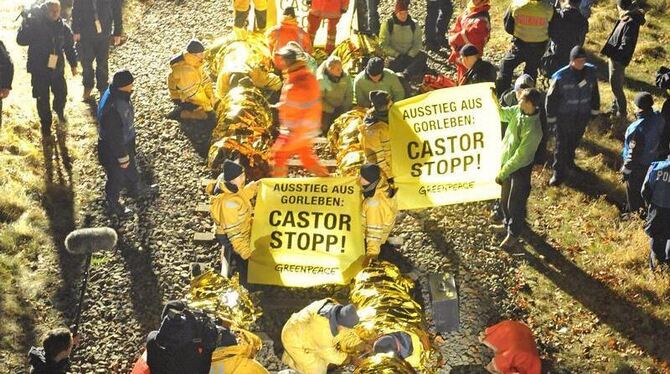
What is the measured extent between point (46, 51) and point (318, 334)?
7792mm

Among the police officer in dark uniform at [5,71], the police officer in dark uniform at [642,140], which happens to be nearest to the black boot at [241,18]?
the police officer in dark uniform at [5,71]

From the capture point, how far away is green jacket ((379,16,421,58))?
1475 cm

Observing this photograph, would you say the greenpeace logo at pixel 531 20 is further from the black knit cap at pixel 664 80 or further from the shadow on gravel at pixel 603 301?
the shadow on gravel at pixel 603 301

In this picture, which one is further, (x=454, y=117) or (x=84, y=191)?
(x=84, y=191)

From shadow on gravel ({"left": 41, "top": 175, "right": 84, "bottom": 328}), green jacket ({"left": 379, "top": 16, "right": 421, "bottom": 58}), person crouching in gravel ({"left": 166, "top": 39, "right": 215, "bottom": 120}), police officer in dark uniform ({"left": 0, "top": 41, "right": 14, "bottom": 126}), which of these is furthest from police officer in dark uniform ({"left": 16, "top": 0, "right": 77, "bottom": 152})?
green jacket ({"left": 379, "top": 16, "right": 421, "bottom": 58})

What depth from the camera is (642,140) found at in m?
11.2

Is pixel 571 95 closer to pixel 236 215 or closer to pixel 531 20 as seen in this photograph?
pixel 531 20

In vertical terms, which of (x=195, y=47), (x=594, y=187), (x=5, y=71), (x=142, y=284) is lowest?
(x=142, y=284)

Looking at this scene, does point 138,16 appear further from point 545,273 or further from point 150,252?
point 545,273

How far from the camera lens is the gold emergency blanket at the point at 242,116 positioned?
12.1 meters

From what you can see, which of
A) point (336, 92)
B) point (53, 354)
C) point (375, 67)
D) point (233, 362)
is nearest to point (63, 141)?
point (336, 92)

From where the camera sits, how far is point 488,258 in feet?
36.3

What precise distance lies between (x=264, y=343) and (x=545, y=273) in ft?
12.9

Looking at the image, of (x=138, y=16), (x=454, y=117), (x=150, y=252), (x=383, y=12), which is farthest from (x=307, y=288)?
(x=138, y=16)
